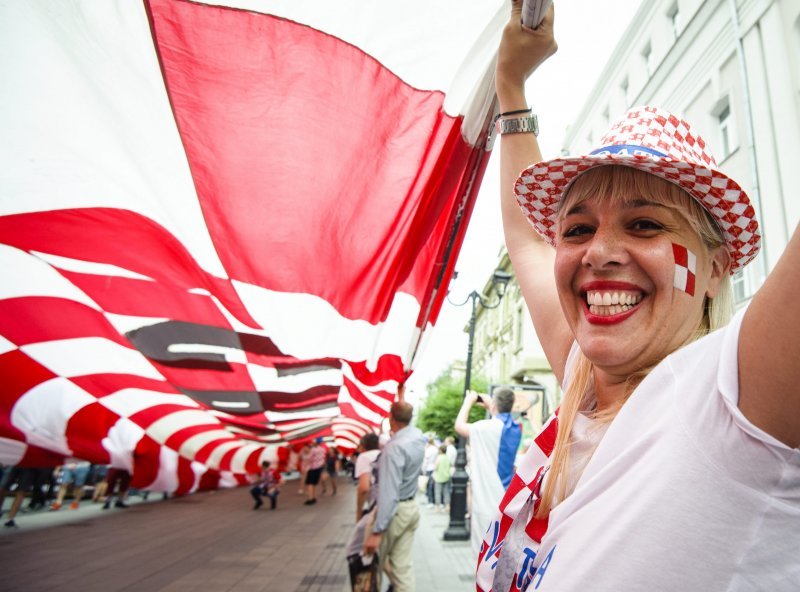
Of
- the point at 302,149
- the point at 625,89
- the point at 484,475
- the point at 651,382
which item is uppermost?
the point at 625,89

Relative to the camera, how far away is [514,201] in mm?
1669

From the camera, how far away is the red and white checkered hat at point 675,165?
0.94 meters

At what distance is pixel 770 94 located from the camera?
9656mm

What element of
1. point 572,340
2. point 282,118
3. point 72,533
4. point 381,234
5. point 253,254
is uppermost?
point 282,118

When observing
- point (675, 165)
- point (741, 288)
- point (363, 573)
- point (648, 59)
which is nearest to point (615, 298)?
point (675, 165)

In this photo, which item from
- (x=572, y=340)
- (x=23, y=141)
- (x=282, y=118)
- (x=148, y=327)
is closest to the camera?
(x=572, y=340)

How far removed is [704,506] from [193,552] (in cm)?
855

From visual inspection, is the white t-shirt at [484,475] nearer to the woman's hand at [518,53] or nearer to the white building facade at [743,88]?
the woman's hand at [518,53]

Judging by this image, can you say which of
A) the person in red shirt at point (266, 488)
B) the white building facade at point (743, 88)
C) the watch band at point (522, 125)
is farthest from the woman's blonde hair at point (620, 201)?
the person in red shirt at point (266, 488)

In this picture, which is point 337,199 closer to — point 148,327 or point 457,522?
point 148,327

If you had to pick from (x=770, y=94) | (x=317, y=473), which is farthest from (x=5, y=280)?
(x=317, y=473)

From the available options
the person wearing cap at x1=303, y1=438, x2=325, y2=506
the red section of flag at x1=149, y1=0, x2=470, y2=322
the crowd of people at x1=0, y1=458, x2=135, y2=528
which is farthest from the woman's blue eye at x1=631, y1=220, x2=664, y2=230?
the person wearing cap at x1=303, y1=438, x2=325, y2=506

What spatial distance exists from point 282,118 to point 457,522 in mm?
8749

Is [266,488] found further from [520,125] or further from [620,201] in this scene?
[620,201]
